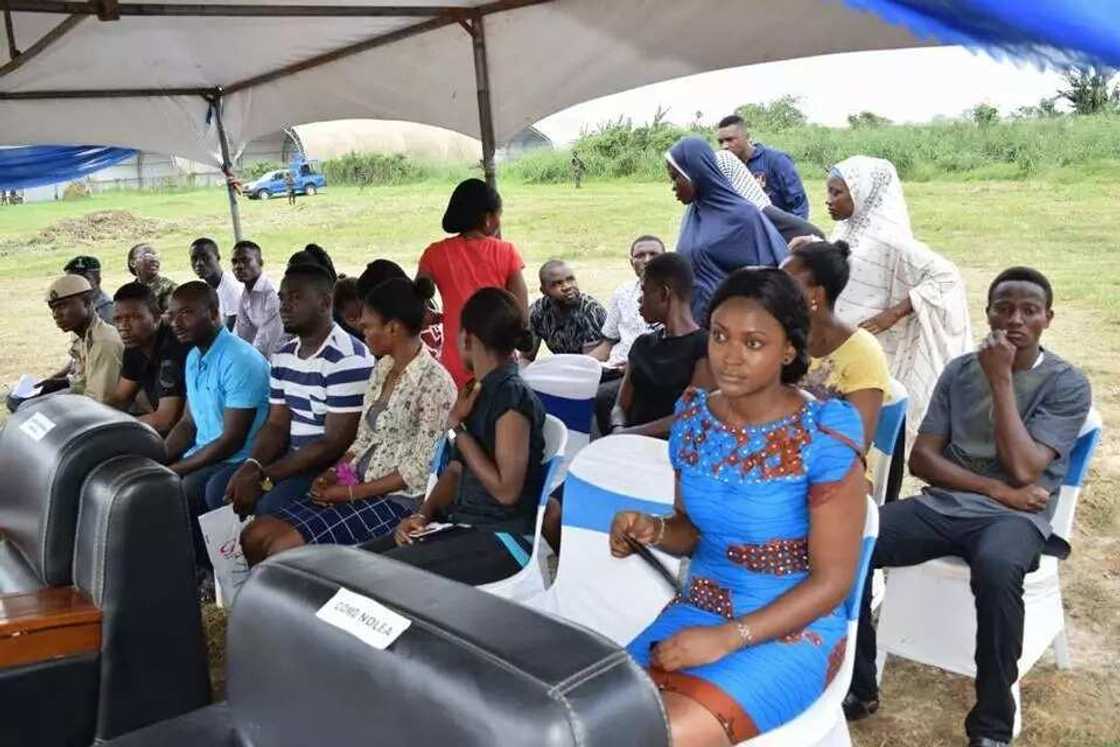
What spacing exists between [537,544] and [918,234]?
12.7 meters

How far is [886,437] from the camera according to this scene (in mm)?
2947

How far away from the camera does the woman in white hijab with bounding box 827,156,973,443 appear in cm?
382

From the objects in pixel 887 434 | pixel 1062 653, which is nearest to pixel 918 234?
pixel 1062 653

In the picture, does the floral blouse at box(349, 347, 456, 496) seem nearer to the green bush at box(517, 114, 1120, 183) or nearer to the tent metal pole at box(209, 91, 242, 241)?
the tent metal pole at box(209, 91, 242, 241)

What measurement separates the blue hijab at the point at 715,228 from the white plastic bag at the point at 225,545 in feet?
6.39

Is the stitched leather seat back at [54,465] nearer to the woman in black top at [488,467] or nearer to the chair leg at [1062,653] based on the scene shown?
the woman in black top at [488,467]

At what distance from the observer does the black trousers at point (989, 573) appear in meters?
2.53

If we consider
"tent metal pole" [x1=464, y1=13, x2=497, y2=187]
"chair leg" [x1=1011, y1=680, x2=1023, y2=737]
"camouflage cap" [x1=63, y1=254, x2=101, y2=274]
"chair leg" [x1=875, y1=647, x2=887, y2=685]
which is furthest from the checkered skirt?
"camouflage cap" [x1=63, y1=254, x2=101, y2=274]

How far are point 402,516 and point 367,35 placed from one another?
3.16 meters

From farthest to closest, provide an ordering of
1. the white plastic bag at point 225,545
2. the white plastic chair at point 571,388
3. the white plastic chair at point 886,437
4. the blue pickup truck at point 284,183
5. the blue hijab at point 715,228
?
the blue pickup truck at point 284,183, the blue hijab at point 715,228, the white plastic chair at point 571,388, the white plastic bag at point 225,545, the white plastic chair at point 886,437

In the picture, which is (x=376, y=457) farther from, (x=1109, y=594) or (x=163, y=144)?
(x=163, y=144)

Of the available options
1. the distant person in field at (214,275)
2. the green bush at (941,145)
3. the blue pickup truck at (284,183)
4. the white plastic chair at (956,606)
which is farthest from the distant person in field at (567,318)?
Answer: the blue pickup truck at (284,183)

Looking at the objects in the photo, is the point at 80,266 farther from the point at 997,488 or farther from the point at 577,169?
the point at 577,169

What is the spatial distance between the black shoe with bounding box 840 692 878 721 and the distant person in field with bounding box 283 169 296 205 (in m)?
22.0
